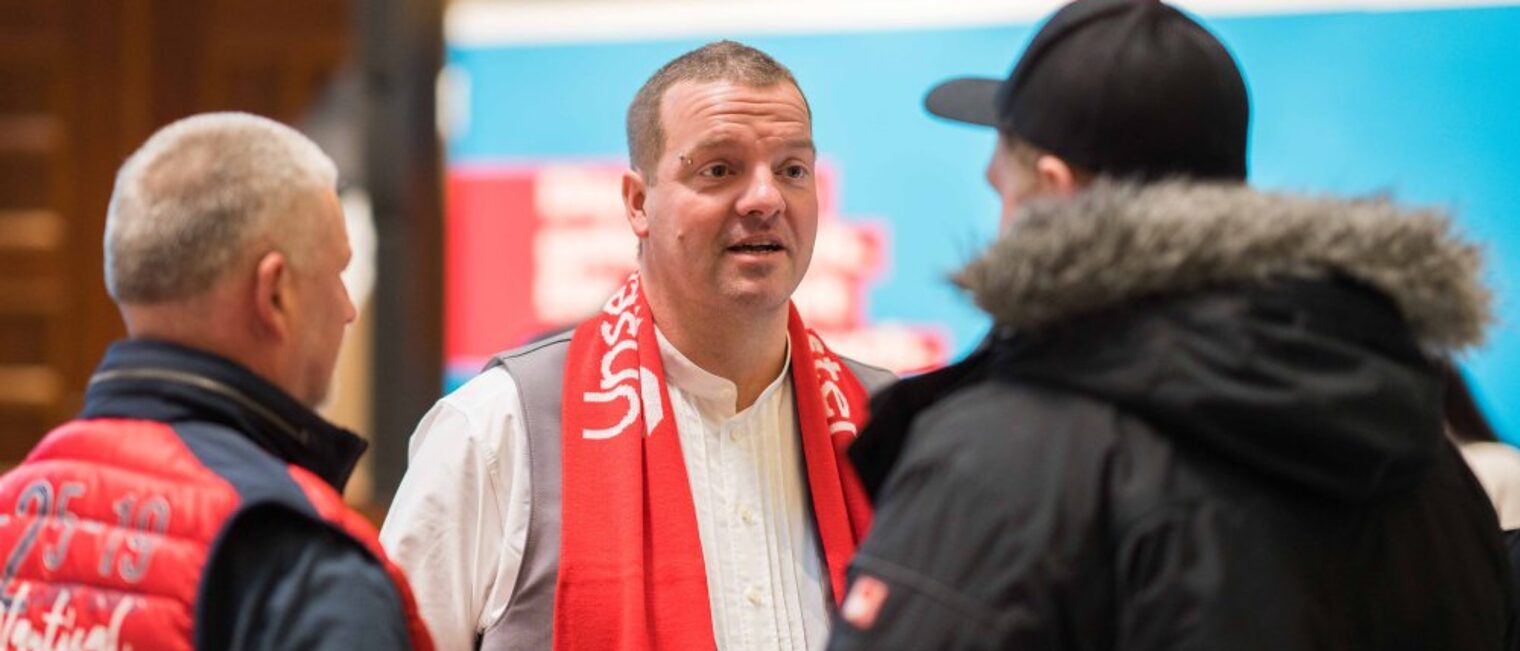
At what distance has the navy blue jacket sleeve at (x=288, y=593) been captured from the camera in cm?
140

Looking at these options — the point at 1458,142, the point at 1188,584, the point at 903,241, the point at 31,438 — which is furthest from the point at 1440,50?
the point at 31,438

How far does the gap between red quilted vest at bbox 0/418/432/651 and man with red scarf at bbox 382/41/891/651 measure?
48cm

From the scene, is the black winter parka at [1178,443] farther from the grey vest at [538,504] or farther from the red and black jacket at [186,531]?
the grey vest at [538,504]

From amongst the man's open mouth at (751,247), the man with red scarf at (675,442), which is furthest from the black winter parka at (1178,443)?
the man's open mouth at (751,247)

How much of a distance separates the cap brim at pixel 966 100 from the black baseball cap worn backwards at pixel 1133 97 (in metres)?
0.22

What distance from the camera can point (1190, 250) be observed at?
1307 mm

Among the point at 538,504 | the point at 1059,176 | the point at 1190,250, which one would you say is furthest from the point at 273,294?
the point at 1190,250

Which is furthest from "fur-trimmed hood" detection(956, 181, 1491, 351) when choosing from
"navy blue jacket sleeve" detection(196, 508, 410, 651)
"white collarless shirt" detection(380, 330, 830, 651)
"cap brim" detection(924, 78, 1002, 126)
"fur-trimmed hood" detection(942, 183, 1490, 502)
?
"white collarless shirt" detection(380, 330, 830, 651)

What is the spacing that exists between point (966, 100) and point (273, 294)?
0.74 m

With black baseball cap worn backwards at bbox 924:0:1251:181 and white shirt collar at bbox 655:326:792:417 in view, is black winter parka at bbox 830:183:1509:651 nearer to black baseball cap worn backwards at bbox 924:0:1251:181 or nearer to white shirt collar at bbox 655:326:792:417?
black baseball cap worn backwards at bbox 924:0:1251:181

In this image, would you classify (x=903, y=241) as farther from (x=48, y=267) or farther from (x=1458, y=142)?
(x=48, y=267)

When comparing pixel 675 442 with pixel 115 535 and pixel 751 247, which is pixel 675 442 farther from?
pixel 115 535

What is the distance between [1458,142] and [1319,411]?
289 centimetres

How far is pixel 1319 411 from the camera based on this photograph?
4.17 feet
